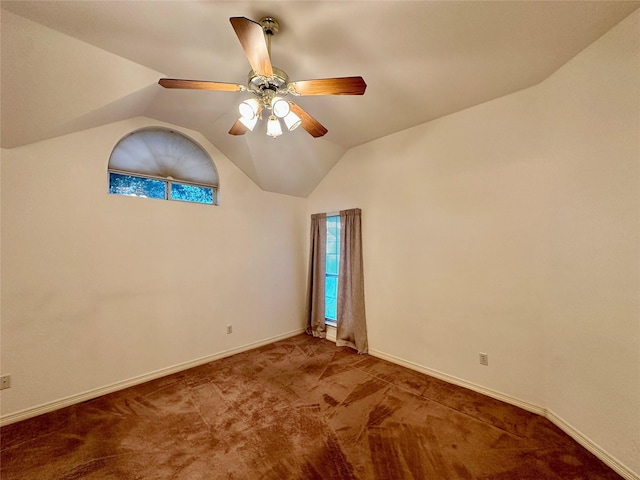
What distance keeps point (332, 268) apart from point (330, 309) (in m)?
0.66

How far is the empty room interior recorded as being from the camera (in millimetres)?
1588

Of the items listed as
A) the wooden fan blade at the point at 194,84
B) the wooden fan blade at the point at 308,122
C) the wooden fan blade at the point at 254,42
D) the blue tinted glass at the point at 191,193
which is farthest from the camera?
the blue tinted glass at the point at 191,193

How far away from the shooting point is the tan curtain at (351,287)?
3.41 metres

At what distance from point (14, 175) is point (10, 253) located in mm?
638

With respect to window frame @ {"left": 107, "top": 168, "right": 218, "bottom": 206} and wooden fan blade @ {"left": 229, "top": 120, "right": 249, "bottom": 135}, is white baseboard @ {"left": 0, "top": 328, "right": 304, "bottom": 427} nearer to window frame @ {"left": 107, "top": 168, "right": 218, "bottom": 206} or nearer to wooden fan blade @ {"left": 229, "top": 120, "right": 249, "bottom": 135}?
window frame @ {"left": 107, "top": 168, "right": 218, "bottom": 206}

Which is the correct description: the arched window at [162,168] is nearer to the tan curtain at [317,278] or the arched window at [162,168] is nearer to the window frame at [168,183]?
the window frame at [168,183]

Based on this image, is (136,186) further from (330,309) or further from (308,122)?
(330,309)

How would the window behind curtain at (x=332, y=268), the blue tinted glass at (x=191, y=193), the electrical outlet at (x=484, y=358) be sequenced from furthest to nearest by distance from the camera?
the window behind curtain at (x=332, y=268), the blue tinted glass at (x=191, y=193), the electrical outlet at (x=484, y=358)

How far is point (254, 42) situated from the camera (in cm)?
128

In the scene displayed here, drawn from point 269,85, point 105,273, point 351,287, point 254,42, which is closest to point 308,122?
point 269,85

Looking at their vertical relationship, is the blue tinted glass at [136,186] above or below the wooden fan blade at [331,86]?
below

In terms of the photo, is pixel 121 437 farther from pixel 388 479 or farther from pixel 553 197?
pixel 553 197

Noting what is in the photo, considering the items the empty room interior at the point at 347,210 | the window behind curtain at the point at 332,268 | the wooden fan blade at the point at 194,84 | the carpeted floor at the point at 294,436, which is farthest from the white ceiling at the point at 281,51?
the carpeted floor at the point at 294,436

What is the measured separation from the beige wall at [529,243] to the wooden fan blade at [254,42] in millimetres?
2123
